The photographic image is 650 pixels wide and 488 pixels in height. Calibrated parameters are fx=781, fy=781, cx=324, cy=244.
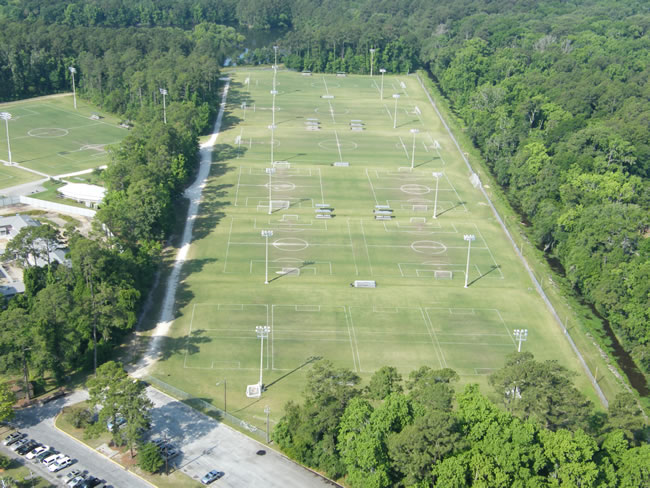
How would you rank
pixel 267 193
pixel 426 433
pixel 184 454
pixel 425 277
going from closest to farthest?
pixel 426 433 < pixel 184 454 < pixel 425 277 < pixel 267 193

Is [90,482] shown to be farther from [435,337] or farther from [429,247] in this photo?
[429,247]

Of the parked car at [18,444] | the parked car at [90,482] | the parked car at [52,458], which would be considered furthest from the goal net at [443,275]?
the parked car at [18,444]

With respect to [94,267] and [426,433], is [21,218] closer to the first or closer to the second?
[94,267]

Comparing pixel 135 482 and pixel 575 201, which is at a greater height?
pixel 575 201

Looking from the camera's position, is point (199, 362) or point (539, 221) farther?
point (539, 221)

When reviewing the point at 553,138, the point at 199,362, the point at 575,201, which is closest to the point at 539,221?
the point at 575,201

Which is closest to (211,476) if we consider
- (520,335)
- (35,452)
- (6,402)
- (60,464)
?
(60,464)
